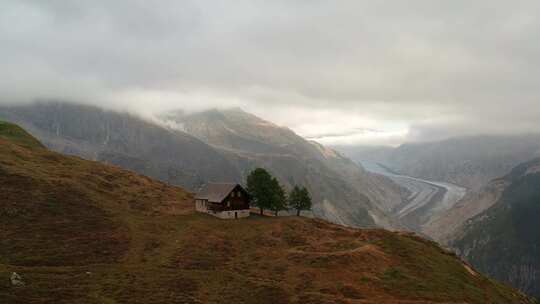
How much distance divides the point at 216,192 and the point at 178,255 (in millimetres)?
40295

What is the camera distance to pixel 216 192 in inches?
4459

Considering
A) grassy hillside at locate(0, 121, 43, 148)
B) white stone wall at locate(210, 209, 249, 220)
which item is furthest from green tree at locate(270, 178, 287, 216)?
grassy hillside at locate(0, 121, 43, 148)

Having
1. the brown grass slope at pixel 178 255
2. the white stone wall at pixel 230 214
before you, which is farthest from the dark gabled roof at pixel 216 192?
the brown grass slope at pixel 178 255

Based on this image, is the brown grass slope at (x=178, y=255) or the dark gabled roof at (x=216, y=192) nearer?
the brown grass slope at (x=178, y=255)

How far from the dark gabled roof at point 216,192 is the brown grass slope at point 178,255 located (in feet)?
18.8

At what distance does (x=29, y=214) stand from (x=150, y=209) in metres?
27.8

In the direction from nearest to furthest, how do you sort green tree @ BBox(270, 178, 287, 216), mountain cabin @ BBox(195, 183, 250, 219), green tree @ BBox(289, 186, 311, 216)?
1. mountain cabin @ BBox(195, 183, 250, 219)
2. green tree @ BBox(270, 178, 287, 216)
3. green tree @ BBox(289, 186, 311, 216)

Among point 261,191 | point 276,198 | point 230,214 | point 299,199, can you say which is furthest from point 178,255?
point 299,199

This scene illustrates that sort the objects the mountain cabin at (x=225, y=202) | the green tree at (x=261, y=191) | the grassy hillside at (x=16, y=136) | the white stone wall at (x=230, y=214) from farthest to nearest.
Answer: the grassy hillside at (x=16, y=136)
the green tree at (x=261, y=191)
the mountain cabin at (x=225, y=202)
the white stone wall at (x=230, y=214)

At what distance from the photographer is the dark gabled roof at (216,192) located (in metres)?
109

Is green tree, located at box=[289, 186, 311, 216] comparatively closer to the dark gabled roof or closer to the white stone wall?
the white stone wall

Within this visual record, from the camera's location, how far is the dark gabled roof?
109 metres

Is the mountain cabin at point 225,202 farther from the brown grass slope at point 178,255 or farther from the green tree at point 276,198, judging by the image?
the green tree at point 276,198

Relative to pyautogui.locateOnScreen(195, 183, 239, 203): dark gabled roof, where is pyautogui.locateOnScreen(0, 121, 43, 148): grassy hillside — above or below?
above
